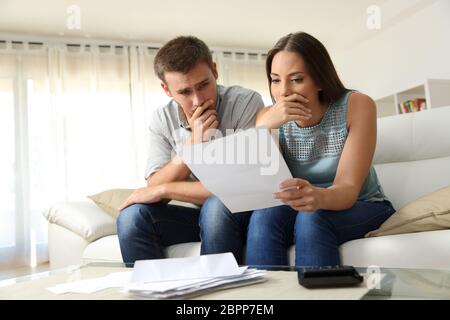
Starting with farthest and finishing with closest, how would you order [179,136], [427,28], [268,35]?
[268,35] → [427,28] → [179,136]

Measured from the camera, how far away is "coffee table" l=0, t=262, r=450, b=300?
27.5 inches

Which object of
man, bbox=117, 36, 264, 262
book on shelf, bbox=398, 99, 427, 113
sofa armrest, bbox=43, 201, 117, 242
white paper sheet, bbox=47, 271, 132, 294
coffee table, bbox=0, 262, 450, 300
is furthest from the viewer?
book on shelf, bbox=398, 99, 427, 113

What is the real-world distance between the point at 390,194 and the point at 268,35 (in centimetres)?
331

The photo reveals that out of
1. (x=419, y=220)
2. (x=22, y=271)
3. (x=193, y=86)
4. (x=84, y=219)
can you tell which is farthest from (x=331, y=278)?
(x=22, y=271)

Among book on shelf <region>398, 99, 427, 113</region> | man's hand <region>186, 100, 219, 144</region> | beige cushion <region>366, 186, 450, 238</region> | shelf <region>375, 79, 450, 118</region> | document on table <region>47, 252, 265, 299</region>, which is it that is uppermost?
shelf <region>375, 79, 450, 118</region>

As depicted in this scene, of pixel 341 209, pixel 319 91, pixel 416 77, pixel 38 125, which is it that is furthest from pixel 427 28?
pixel 38 125

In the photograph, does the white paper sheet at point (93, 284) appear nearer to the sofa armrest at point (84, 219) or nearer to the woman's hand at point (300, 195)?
the woman's hand at point (300, 195)

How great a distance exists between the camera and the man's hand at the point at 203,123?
1.51 metres

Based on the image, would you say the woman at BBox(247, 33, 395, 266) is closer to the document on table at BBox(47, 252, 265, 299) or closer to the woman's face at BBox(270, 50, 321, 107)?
the woman's face at BBox(270, 50, 321, 107)

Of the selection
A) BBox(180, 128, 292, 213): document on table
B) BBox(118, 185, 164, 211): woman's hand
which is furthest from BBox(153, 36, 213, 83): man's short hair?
BBox(180, 128, 292, 213): document on table

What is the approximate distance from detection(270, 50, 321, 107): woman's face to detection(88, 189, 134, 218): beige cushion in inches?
37.3

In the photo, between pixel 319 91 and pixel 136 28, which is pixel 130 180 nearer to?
pixel 136 28

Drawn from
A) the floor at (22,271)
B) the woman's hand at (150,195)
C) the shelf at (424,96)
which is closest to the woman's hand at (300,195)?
the woman's hand at (150,195)
